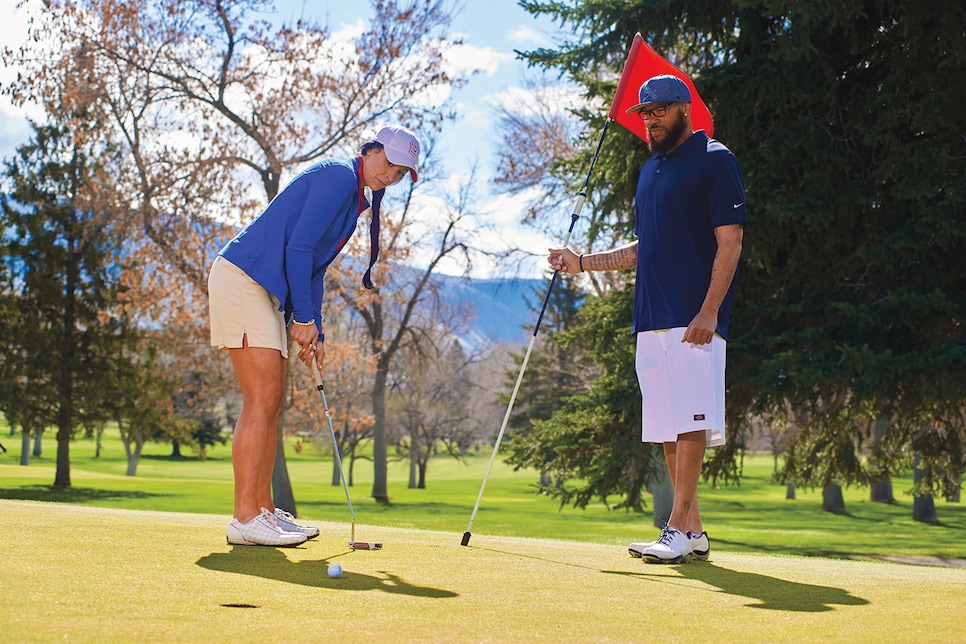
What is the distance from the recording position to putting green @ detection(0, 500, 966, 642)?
2914 mm

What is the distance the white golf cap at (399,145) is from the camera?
5227mm

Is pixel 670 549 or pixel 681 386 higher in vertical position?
pixel 681 386

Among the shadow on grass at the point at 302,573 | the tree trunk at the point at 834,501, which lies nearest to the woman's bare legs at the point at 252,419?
the shadow on grass at the point at 302,573

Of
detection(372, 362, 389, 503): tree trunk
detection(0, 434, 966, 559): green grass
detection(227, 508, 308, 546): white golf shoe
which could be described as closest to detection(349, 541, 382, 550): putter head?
detection(227, 508, 308, 546): white golf shoe

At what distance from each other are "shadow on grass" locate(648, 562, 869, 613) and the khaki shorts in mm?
2340

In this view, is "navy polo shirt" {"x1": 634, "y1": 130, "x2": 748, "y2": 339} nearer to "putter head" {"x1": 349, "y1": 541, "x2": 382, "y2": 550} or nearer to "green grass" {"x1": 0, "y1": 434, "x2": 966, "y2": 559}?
"putter head" {"x1": 349, "y1": 541, "x2": 382, "y2": 550}

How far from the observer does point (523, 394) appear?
1966 inches

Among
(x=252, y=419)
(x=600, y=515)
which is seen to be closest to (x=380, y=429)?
(x=600, y=515)

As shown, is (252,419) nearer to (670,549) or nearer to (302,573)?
(302,573)

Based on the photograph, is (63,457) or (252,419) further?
(63,457)

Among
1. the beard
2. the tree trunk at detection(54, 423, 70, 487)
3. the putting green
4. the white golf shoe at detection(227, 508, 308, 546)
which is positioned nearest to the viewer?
the putting green

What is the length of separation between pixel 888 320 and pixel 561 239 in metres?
14.3

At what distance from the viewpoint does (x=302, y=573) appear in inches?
159

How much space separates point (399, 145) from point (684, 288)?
5.38ft
